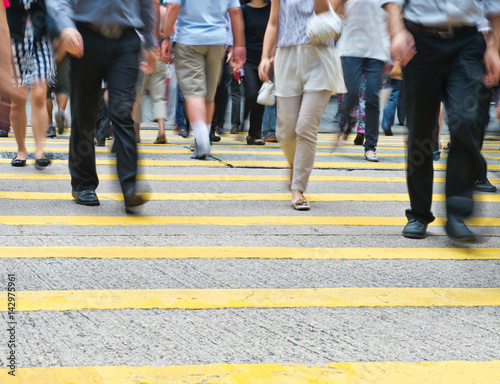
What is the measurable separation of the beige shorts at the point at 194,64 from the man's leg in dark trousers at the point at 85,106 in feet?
6.56

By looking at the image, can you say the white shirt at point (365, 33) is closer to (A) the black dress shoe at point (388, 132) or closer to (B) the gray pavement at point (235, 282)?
(B) the gray pavement at point (235, 282)

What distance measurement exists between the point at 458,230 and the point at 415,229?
75 centimetres

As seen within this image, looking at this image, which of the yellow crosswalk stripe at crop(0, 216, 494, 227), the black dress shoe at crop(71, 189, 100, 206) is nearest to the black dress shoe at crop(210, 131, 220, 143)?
the black dress shoe at crop(71, 189, 100, 206)

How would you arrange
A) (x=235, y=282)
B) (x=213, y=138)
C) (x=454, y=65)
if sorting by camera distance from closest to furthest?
(x=235, y=282) → (x=454, y=65) → (x=213, y=138)

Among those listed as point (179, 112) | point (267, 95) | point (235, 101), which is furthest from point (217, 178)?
point (235, 101)

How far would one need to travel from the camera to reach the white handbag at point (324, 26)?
579cm

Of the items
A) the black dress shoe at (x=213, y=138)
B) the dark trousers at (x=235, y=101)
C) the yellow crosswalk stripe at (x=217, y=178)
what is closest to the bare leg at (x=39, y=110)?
the yellow crosswalk stripe at (x=217, y=178)

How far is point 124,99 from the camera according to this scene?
217 inches

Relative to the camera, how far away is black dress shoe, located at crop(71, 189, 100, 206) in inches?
235

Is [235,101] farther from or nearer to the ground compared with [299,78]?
nearer to the ground

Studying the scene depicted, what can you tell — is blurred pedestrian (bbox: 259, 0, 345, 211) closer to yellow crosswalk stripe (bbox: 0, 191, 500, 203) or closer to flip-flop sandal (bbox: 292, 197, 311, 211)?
flip-flop sandal (bbox: 292, 197, 311, 211)

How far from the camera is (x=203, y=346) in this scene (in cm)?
311

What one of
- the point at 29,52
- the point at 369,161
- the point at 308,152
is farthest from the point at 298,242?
the point at 369,161

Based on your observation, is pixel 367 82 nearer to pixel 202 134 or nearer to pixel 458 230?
pixel 202 134
